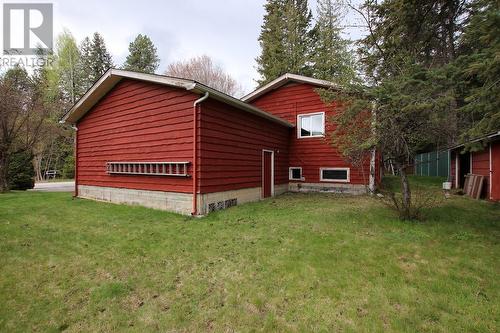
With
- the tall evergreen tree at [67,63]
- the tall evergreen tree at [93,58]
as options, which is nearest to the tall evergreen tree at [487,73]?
the tall evergreen tree at [67,63]

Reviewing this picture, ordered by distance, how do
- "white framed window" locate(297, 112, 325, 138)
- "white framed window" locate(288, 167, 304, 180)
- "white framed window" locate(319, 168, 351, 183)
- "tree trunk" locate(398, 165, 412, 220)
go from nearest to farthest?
"tree trunk" locate(398, 165, 412, 220) < "white framed window" locate(319, 168, 351, 183) < "white framed window" locate(297, 112, 325, 138) < "white framed window" locate(288, 167, 304, 180)

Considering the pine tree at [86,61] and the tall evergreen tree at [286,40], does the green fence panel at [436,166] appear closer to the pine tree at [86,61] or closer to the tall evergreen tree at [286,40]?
the tall evergreen tree at [286,40]

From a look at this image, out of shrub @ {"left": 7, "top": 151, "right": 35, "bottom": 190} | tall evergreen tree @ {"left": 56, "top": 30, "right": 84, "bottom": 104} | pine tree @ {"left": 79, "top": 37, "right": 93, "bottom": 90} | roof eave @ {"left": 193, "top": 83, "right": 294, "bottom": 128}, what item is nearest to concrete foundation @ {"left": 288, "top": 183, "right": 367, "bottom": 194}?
roof eave @ {"left": 193, "top": 83, "right": 294, "bottom": 128}

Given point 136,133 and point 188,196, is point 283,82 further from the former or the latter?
point 188,196

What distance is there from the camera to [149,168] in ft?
29.5

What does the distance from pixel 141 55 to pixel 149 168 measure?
2921 cm

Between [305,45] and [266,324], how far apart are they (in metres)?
26.1

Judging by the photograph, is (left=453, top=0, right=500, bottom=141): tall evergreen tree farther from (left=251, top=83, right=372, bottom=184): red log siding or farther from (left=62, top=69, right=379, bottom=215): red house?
(left=251, top=83, right=372, bottom=184): red log siding

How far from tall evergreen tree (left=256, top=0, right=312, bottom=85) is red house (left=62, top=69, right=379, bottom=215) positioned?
12.5 m

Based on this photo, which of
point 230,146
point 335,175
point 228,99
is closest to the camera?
point 228,99

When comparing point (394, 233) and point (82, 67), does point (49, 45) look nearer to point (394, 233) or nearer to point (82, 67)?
point (82, 67)

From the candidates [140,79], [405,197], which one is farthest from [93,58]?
[405,197]

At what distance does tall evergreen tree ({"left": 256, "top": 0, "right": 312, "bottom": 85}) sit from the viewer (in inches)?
973

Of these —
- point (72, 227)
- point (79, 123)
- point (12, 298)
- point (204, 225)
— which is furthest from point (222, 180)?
point (79, 123)
